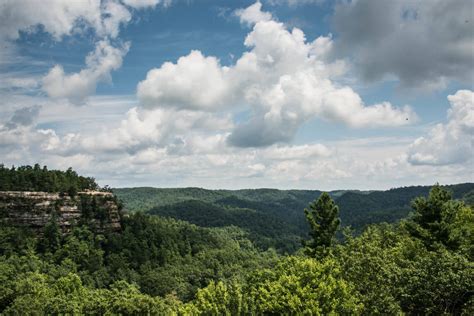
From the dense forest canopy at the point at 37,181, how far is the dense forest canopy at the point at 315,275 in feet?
51.9

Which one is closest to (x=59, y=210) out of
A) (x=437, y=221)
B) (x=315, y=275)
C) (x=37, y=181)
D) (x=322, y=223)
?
(x=37, y=181)

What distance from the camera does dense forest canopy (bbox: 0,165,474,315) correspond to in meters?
34.4

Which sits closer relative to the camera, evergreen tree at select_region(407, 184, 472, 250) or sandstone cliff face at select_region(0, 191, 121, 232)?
evergreen tree at select_region(407, 184, 472, 250)

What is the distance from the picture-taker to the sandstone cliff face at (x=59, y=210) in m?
141

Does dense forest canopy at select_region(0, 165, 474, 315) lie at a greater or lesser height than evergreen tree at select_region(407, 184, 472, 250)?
lesser

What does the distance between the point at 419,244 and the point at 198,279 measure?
116 meters

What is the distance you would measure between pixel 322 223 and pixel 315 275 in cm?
2578

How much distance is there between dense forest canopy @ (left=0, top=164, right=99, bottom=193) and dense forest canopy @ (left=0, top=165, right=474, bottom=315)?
15806 mm

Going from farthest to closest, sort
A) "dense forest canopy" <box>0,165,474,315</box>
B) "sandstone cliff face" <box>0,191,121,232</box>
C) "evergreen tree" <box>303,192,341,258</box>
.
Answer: "sandstone cliff face" <box>0,191,121,232</box> → "evergreen tree" <box>303,192,341,258</box> → "dense forest canopy" <box>0,165,474,315</box>

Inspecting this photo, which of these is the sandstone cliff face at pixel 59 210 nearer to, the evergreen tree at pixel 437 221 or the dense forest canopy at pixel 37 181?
the dense forest canopy at pixel 37 181

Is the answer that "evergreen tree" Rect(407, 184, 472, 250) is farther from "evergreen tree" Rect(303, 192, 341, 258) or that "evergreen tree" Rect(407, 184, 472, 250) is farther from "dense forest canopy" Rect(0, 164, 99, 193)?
"dense forest canopy" Rect(0, 164, 99, 193)

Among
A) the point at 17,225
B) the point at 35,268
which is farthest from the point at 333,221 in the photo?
the point at 17,225

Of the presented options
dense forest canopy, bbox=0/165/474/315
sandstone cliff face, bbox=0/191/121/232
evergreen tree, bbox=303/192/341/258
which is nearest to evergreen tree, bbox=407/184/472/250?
dense forest canopy, bbox=0/165/474/315

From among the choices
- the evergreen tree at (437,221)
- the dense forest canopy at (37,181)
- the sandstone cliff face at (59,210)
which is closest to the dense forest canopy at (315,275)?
the evergreen tree at (437,221)
